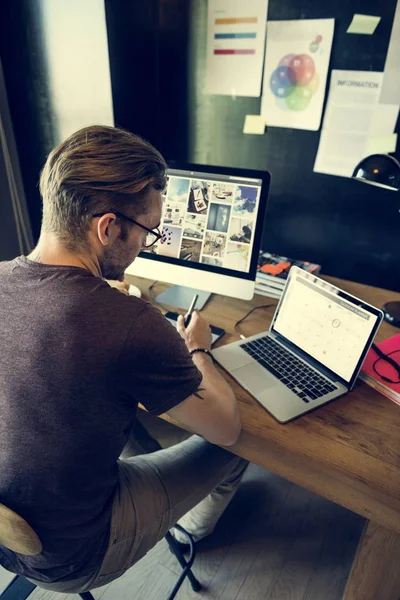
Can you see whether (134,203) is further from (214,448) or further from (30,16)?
(30,16)

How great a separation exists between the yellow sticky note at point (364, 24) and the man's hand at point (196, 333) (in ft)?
3.43

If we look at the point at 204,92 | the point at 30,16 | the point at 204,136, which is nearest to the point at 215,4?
the point at 204,92

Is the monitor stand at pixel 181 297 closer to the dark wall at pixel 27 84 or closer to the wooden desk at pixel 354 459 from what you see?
the wooden desk at pixel 354 459

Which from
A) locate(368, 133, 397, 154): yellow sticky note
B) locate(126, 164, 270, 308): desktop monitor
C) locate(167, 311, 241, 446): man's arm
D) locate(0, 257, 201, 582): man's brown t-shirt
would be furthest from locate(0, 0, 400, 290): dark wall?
locate(0, 257, 201, 582): man's brown t-shirt

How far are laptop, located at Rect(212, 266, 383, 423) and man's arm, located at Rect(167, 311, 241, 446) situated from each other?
12cm

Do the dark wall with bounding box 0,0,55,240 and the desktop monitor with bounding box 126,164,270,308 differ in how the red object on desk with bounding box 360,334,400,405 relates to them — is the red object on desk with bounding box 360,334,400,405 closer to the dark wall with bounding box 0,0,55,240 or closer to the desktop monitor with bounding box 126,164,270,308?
the desktop monitor with bounding box 126,164,270,308

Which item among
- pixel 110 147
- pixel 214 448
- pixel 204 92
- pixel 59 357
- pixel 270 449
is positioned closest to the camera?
pixel 59 357

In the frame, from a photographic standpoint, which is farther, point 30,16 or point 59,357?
point 30,16

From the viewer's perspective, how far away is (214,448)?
3.83ft

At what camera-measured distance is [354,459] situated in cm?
91

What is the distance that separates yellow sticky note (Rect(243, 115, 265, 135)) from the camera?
1.63m

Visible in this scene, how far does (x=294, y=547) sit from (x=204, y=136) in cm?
156

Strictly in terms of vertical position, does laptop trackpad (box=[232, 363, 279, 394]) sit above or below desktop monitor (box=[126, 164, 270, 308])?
below

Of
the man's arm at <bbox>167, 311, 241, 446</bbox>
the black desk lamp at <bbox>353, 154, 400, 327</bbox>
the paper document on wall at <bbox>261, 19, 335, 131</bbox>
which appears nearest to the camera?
the man's arm at <bbox>167, 311, 241, 446</bbox>
